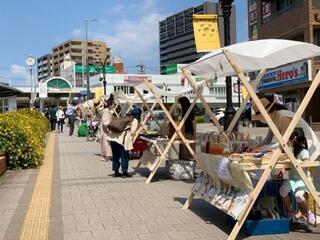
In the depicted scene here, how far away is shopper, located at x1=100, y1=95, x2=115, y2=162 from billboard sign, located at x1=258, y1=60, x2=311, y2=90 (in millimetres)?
20847

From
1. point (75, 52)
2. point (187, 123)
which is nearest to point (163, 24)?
point (187, 123)

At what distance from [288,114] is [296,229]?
1.41 metres

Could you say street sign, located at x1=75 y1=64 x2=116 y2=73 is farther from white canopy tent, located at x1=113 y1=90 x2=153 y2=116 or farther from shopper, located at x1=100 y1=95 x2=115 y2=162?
shopper, located at x1=100 y1=95 x2=115 y2=162

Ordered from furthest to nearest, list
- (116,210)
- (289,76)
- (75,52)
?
(75,52)
(289,76)
(116,210)

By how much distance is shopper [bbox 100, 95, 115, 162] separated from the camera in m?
13.2

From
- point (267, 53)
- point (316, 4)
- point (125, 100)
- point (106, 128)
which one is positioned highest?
point (316, 4)

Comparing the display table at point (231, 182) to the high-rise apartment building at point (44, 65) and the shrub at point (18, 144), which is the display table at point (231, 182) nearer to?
the shrub at point (18, 144)

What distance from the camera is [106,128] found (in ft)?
45.0

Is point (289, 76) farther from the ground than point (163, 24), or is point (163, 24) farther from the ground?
point (163, 24)

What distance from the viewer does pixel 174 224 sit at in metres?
A: 6.78

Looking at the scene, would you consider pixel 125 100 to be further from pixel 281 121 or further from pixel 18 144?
pixel 281 121

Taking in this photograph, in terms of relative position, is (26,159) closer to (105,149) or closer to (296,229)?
(105,149)

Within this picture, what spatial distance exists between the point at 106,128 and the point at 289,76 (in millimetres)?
26668

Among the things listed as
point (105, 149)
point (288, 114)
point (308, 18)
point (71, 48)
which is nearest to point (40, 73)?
point (71, 48)
